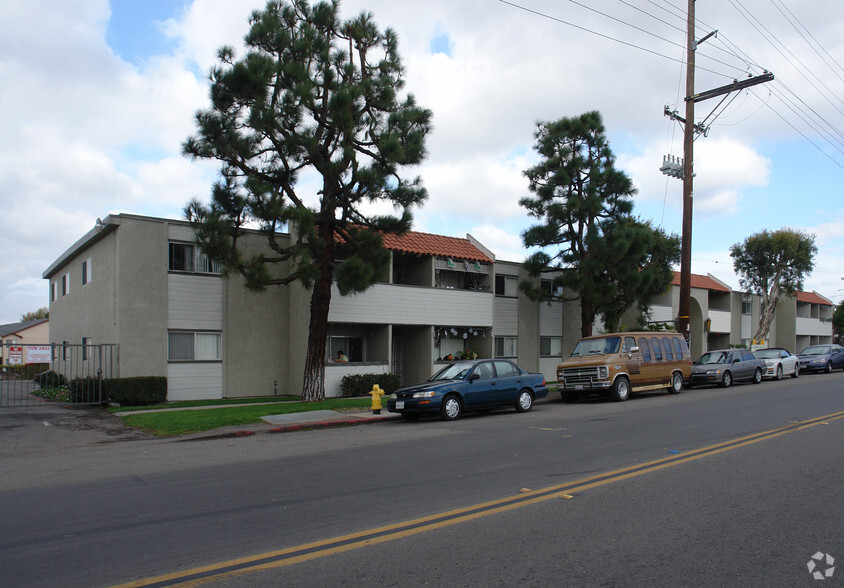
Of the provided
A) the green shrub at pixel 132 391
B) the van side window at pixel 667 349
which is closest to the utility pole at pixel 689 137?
the van side window at pixel 667 349

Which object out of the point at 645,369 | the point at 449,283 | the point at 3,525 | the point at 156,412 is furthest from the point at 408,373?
the point at 3,525

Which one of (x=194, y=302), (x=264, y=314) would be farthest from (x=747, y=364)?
(x=194, y=302)

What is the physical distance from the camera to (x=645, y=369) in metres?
20.2

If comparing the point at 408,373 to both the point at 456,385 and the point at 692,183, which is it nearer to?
the point at 456,385

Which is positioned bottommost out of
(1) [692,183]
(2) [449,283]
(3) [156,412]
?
(3) [156,412]

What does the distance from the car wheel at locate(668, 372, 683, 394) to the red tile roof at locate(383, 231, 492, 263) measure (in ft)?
29.8

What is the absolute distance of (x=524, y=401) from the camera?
16.7 m

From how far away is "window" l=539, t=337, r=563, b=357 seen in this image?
30.5 m

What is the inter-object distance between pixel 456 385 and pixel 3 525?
1024cm

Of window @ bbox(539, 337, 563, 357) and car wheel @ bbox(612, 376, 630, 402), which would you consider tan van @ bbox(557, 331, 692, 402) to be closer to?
car wheel @ bbox(612, 376, 630, 402)

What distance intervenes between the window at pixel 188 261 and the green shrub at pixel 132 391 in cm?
377

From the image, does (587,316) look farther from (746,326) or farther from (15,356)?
(746,326)

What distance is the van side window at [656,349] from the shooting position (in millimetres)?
20734

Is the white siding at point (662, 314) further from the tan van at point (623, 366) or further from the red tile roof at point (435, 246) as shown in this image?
the tan van at point (623, 366)
